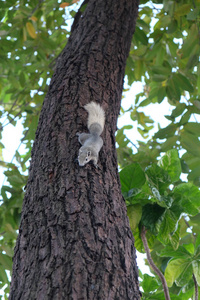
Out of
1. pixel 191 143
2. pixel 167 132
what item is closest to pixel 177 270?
pixel 191 143

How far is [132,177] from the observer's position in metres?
1.62

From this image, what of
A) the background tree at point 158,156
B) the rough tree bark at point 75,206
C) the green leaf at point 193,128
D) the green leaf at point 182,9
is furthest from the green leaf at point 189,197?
the green leaf at point 182,9

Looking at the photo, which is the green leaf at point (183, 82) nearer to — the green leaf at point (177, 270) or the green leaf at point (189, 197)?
the green leaf at point (189, 197)

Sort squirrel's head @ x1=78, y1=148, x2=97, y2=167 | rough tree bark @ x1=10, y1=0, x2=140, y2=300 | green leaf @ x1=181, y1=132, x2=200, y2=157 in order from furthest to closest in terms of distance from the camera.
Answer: green leaf @ x1=181, y1=132, x2=200, y2=157 → squirrel's head @ x1=78, y1=148, x2=97, y2=167 → rough tree bark @ x1=10, y1=0, x2=140, y2=300

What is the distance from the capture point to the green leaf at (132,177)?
5.28 ft

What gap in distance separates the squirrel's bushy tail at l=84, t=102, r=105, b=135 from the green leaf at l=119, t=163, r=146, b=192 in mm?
230

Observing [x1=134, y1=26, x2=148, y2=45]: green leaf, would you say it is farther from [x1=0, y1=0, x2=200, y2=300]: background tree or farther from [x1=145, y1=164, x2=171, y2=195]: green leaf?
[x1=145, y1=164, x2=171, y2=195]: green leaf

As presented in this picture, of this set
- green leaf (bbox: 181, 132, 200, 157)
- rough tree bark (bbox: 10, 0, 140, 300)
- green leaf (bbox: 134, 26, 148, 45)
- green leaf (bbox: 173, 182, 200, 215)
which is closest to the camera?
rough tree bark (bbox: 10, 0, 140, 300)

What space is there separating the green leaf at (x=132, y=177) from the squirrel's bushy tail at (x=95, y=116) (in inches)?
9.1

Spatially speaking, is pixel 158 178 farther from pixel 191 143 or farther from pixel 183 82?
pixel 183 82

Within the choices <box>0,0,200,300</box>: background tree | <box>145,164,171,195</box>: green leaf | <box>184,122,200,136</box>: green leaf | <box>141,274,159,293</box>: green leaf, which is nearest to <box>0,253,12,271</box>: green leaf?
<box>0,0,200,300</box>: background tree

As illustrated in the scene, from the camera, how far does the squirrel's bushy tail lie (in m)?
1.59

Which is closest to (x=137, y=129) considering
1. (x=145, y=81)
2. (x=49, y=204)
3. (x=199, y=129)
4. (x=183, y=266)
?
(x=145, y=81)

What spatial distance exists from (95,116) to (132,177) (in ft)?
1.16
